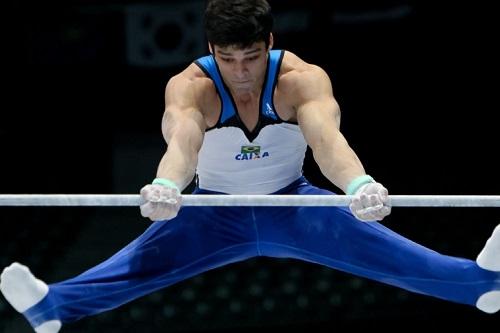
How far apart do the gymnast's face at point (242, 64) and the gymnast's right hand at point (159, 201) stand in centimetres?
45

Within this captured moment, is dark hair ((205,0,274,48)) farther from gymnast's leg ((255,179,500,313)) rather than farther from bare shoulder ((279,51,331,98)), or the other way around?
gymnast's leg ((255,179,500,313))

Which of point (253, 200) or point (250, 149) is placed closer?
point (253, 200)

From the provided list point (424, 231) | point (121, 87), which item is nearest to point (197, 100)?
point (121, 87)

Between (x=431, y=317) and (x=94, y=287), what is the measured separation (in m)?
2.42

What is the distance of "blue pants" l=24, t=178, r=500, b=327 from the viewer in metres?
2.86

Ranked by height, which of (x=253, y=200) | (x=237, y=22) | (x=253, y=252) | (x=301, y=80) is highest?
→ (x=237, y=22)

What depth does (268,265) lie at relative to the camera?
16.9 feet

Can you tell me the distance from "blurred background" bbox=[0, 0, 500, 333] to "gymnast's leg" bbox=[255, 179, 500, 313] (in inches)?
74.2

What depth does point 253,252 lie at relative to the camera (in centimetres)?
314

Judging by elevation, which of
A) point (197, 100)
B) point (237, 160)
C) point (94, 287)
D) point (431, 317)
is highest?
point (197, 100)

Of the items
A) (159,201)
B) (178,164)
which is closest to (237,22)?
(178,164)

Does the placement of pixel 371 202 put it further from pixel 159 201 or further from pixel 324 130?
pixel 159 201

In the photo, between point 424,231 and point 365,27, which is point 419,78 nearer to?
point 365,27

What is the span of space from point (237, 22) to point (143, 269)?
2.61 ft
